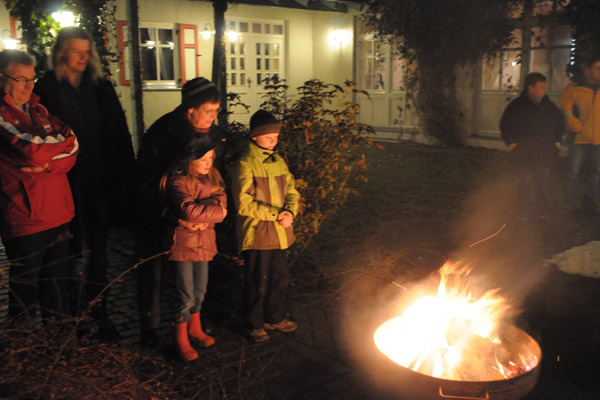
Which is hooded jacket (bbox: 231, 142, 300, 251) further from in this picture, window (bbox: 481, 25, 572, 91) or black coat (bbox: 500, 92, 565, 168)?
window (bbox: 481, 25, 572, 91)

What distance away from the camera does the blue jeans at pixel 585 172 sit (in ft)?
25.9

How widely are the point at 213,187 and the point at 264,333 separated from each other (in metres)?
1.19

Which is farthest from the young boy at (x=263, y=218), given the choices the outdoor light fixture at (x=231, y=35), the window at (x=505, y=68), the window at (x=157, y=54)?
the outdoor light fixture at (x=231, y=35)

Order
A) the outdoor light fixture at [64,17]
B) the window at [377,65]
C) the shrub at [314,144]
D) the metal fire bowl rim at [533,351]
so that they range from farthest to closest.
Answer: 1. the window at [377,65]
2. the outdoor light fixture at [64,17]
3. the shrub at [314,144]
4. the metal fire bowl rim at [533,351]

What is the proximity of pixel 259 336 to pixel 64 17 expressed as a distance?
7877mm

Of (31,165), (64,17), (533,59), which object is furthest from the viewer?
(533,59)

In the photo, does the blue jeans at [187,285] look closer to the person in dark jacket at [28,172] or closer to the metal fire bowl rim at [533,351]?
the person in dark jacket at [28,172]

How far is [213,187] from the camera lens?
4.14 m

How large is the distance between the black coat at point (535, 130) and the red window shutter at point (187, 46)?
11318 millimetres

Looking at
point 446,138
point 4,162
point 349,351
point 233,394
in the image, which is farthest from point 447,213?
point 446,138

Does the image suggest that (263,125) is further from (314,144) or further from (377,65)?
(377,65)

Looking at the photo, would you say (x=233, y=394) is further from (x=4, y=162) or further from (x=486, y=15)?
(x=486, y=15)

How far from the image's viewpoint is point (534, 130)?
7.34 metres

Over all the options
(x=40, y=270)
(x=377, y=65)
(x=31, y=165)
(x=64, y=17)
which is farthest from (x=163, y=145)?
(x=377, y=65)
